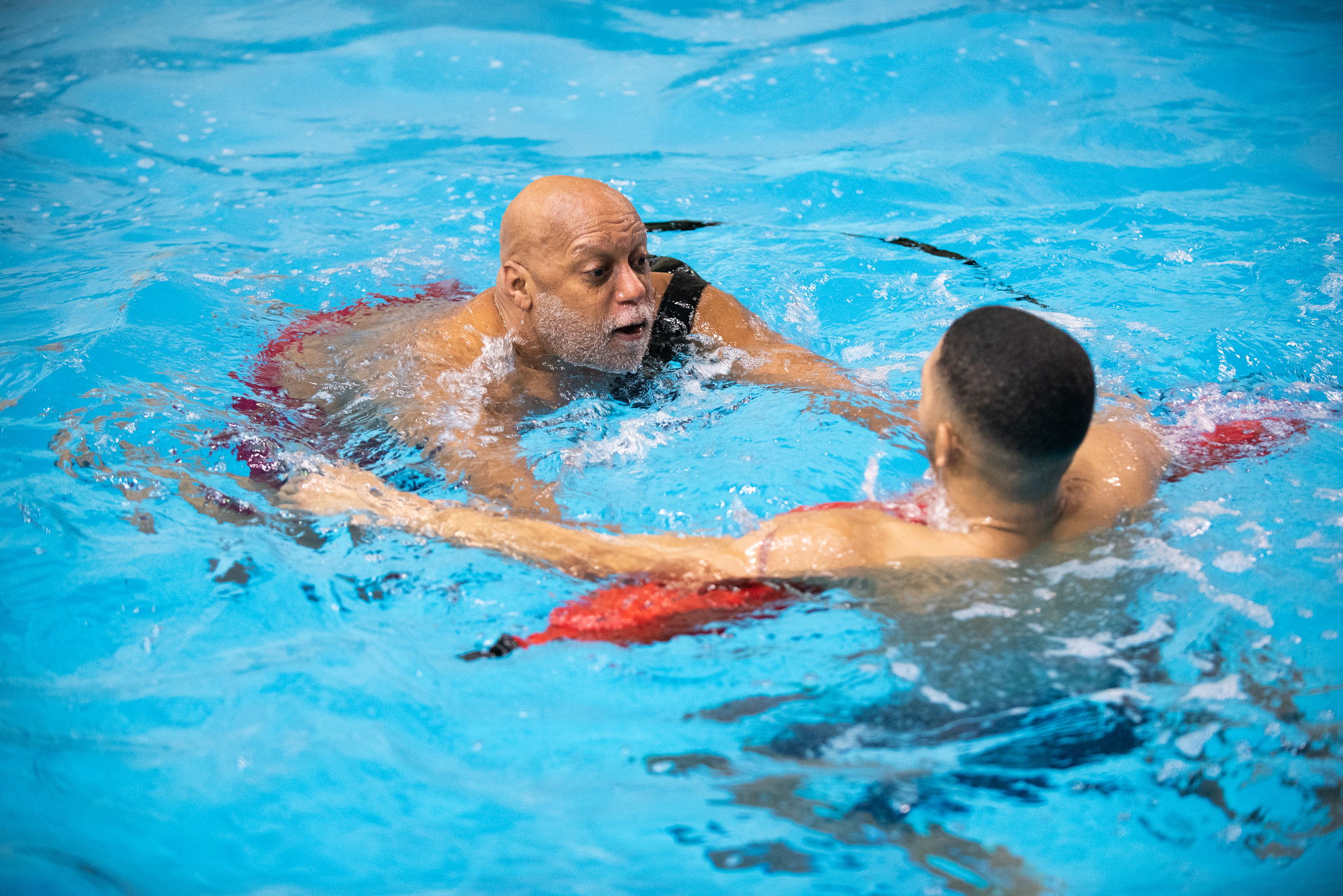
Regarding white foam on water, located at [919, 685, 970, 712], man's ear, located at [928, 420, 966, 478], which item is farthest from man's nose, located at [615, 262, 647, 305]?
white foam on water, located at [919, 685, 970, 712]

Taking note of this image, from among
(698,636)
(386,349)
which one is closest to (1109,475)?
(698,636)

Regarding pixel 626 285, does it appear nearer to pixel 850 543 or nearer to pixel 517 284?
pixel 517 284

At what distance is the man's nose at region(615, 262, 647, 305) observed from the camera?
13.4ft

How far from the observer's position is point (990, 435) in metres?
2.44

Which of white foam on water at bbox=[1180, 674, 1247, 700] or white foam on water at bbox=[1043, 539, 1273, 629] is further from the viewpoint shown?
white foam on water at bbox=[1043, 539, 1273, 629]

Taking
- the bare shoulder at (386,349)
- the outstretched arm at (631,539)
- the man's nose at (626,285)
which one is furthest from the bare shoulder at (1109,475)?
the bare shoulder at (386,349)

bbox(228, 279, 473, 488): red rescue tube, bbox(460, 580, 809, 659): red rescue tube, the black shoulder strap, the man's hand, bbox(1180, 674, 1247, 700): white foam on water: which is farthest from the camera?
the black shoulder strap

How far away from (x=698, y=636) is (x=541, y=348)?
1.96 m

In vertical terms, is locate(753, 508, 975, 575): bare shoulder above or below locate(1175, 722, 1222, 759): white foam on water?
above

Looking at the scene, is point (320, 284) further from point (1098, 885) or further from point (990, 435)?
point (1098, 885)

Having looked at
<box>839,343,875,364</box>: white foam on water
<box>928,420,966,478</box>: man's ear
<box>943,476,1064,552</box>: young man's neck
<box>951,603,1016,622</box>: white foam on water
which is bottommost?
<box>951,603,1016,622</box>: white foam on water

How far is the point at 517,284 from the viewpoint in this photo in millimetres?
4230

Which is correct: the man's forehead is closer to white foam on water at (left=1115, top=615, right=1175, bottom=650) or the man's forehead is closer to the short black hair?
the short black hair

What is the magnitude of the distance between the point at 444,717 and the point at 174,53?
8.59 meters
